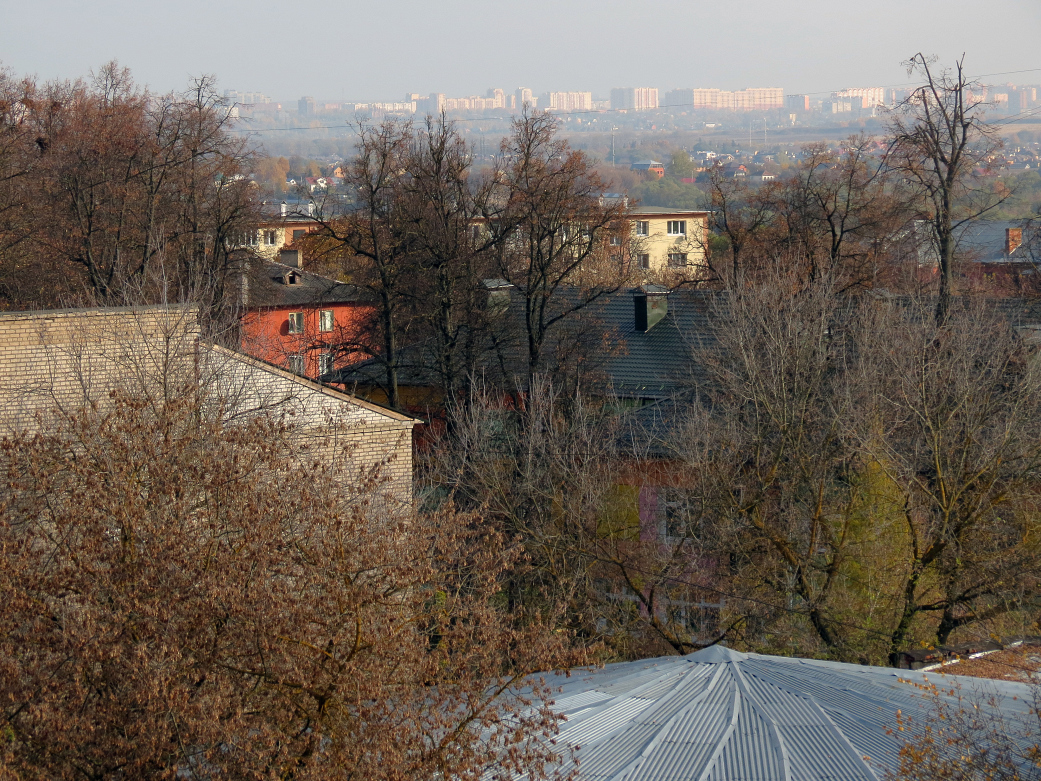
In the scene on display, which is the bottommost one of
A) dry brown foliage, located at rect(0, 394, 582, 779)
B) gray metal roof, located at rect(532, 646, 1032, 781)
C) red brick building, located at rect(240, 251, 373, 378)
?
gray metal roof, located at rect(532, 646, 1032, 781)

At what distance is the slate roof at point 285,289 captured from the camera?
30.9m

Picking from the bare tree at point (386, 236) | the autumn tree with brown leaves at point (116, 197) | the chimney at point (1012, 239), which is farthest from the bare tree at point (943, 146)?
the chimney at point (1012, 239)

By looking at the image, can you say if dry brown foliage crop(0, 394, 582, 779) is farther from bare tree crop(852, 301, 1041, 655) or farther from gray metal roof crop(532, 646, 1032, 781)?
bare tree crop(852, 301, 1041, 655)

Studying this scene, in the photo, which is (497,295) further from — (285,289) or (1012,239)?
(1012,239)

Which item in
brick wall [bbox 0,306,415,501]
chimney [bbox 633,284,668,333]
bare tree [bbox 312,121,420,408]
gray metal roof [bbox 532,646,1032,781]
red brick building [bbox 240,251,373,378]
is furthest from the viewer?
red brick building [bbox 240,251,373,378]

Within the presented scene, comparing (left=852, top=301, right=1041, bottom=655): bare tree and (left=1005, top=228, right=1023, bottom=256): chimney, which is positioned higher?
(left=1005, top=228, right=1023, bottom=256): chimney

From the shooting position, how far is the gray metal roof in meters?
8.52

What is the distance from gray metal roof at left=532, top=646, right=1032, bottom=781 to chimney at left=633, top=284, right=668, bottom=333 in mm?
15522

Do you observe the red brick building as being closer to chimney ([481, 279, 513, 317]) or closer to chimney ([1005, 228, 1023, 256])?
chimney ([481, 279, 513, 317])

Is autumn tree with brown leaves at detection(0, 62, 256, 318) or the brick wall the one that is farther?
autumn tree with brown leaves at detection(0, 62, 256, 318)

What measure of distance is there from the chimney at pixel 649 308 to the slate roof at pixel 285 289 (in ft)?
25.5

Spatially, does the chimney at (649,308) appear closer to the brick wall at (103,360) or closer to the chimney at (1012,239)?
the brick wall at (103,360)

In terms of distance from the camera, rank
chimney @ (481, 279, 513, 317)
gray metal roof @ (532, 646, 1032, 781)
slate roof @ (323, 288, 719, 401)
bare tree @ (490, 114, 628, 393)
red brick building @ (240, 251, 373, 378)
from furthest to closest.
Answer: chimney @ (481, 279, 513, 317) < red brick building @ (240, 251, 373, 378) < bare tree @ (490, 114, 628, 393) < slate roof @ (323, 288, 719, 401) < gray metal roof @ (532, 646, 1032, 781)

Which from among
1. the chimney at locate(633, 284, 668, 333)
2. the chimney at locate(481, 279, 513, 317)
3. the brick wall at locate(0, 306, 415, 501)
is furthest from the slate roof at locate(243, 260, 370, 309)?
the brick wall at locate(0, 306, 415, 501)
